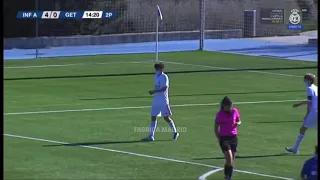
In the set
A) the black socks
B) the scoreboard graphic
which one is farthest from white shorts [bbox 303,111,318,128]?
the scoreboard graphic

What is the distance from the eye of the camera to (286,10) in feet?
186

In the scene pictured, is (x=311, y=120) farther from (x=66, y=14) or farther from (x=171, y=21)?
(x=171, y=21)

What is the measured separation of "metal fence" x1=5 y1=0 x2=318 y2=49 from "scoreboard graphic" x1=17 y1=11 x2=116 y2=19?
57 cm

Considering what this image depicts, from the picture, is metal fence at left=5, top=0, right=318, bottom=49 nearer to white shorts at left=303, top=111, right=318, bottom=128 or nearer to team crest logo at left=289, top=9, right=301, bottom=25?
team crest logo at left=289, top=9, right=301, bottom=25

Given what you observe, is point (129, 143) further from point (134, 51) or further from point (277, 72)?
point (134, 51)

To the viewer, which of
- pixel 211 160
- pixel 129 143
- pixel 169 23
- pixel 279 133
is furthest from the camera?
pixel 169 23

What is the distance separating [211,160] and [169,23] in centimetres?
3736

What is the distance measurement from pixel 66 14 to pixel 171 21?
24.2ft

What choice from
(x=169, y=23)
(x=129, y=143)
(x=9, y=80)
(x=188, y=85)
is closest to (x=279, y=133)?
(x=129, y=143)

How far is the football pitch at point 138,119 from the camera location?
Result: 17.9 metres

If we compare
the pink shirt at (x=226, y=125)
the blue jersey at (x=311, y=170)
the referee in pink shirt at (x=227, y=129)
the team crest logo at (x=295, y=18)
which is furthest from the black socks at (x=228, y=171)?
the team crest logo at (x=295, y=18)

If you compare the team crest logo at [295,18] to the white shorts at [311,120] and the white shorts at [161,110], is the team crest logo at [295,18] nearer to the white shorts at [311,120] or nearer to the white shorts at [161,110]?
the white shorts at [161,110]

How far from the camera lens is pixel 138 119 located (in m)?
24.8

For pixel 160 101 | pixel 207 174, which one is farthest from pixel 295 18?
pixel 207 174
